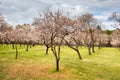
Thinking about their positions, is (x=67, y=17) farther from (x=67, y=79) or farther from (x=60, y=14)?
(x=67, y=79)

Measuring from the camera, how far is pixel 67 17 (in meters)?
36.2

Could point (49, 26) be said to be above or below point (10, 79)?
above

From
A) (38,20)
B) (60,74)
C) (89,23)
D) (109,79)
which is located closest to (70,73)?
(60,74)

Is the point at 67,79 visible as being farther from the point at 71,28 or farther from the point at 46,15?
the point at 71,28

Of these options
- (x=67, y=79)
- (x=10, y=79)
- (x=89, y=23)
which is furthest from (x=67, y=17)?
(x=89, y=23)

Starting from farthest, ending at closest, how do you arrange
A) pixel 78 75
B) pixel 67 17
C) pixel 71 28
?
pixel 71 28 → pixel 67 17 → pixel 78 75

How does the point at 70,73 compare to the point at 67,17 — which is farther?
the point at 67,17

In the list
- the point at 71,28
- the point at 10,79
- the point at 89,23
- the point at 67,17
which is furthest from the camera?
the point at 89,23

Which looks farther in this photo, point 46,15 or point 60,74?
point 46,15

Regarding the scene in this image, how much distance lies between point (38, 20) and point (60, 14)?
442cm

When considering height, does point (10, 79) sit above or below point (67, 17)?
below

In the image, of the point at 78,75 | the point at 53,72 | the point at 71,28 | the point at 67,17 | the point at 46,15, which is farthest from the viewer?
the point at 71,28

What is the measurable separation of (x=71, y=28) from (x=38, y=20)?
24.5 ft

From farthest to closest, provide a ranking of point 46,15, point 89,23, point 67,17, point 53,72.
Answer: point 89,23
point 67,17
point 46,15
point 53,72
